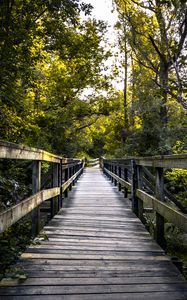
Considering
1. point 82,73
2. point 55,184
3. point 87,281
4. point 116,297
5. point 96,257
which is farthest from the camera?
point 82,73

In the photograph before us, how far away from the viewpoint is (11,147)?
284cm

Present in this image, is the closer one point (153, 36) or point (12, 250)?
point (12, 250)

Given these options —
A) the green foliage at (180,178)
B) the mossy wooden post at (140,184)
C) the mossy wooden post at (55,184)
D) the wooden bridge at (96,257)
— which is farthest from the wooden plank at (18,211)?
the green foliage at (180,178)

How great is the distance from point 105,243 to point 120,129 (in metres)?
25.8

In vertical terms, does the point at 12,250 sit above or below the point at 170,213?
below

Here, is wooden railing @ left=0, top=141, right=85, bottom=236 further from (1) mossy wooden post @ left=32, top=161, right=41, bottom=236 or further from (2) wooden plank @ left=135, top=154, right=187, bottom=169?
(2) wooden plank @ left=135, top=154, right=187, bottom=169

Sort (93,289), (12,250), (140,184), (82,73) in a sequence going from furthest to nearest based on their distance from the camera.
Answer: (82,73)
(140,184)
(12,250)
(93,289)

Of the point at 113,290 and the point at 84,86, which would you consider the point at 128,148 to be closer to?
the point at 84,86

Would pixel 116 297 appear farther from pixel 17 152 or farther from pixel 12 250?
pixel 12 250

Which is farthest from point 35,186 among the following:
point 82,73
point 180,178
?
point 82,73

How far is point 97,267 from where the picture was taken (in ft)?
10.4

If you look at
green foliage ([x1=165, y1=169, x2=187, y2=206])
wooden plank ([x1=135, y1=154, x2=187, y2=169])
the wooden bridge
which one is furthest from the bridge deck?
green foliage ([x1=165, y1=169, x2=187, y2=206])

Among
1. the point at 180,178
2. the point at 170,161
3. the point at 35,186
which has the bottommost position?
the point at 180,178

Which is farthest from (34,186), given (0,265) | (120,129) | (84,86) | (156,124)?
(120,129)
